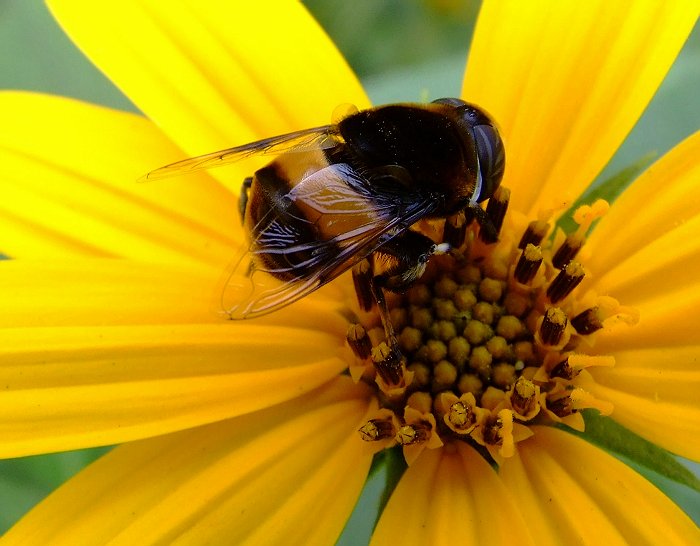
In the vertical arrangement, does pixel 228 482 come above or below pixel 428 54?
below

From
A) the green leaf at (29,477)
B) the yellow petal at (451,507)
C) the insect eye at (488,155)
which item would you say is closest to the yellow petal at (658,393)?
the yellow petal at (451,507)

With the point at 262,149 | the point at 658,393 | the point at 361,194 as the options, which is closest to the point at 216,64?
the point at 262,149

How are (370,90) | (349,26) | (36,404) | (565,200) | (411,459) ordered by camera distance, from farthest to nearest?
1. (349,26)
2. (370,90)
3. (565,200)
4. (411,459)
5. (36,404)

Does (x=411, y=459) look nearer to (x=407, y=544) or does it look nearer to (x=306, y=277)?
(x=407, y=544)

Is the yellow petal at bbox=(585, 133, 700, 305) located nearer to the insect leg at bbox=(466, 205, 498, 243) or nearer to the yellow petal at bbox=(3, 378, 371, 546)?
the insect leg at bbox=(466, 205, 498, 243)

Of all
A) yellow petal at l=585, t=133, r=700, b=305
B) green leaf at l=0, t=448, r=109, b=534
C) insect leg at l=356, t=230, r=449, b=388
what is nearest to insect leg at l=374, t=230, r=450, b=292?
insect leg at l=356, t=230, r=449, b=388

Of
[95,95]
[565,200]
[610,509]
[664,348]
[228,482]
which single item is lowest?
[610,509]

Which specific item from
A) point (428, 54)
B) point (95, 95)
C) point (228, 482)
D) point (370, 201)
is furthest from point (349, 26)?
point (228, 482)

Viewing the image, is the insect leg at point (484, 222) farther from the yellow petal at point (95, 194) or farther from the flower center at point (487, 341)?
the yellow petal at point (95, 194)
